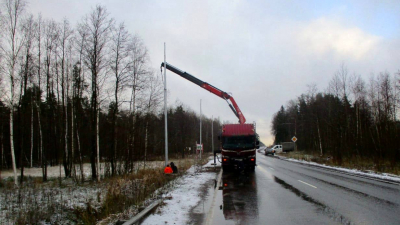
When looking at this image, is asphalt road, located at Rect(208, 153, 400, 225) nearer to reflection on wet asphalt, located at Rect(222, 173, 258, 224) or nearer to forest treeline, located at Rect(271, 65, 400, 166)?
reflection on wet asphalt, located at Rect(222, 173, 258, 224)

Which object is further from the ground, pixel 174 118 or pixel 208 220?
pixel 174 118

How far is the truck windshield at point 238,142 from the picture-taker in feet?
75.4

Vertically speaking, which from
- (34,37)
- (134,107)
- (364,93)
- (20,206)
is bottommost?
(20,206)

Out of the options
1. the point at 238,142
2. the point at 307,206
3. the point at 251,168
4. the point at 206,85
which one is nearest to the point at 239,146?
the point at 238,142

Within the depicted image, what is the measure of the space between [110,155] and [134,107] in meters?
4.54

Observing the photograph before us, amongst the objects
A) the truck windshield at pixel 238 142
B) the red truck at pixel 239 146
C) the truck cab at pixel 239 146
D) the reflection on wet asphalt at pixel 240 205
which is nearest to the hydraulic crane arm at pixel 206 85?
the red truck at pixel 239 146

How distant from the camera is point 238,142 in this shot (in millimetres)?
23094

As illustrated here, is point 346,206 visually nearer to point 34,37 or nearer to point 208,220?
point 208,220

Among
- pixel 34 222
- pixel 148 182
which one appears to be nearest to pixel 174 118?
pixel 148 182

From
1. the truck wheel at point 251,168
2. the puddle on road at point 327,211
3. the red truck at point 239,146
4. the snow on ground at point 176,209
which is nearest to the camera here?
the puddle on road at point 327,211

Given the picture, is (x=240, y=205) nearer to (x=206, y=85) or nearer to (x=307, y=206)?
(x=307, y=206)

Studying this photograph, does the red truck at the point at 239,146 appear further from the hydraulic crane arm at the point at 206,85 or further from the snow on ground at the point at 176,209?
the snow on ground at the point at 176,209

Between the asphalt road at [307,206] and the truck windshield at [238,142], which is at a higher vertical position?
the truck windshield at [238,142]

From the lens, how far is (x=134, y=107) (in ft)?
88.4
